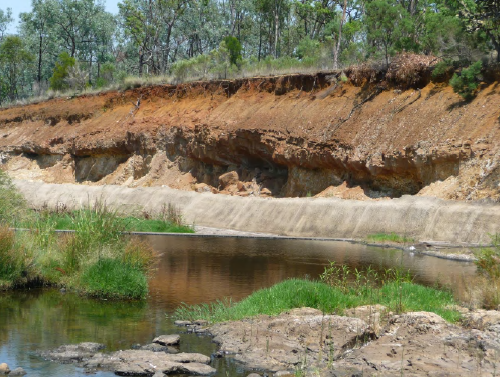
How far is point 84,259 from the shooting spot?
54.8 feet

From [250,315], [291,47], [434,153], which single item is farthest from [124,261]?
[291,47]

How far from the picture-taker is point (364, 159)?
128 feet

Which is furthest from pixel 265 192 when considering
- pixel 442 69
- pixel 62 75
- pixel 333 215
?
pixel 62 75

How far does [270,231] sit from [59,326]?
22.3 meters

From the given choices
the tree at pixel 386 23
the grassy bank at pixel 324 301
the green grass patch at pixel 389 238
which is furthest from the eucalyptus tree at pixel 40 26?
the grassy bank at pixel 324 301

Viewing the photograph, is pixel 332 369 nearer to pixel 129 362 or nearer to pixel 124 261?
pixel 129 362

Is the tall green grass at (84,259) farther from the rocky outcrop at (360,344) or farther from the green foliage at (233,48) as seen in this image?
the green foliage at (233,48)

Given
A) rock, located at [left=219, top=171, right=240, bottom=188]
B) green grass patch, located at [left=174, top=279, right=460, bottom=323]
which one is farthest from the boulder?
rock, located at [left=219, top=171, right=240, bottom=188]

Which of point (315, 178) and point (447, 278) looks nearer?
point (447, 278)

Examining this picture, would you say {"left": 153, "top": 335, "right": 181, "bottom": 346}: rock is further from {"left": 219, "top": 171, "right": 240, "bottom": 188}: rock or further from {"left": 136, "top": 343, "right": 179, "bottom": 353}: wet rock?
{"left": 219, "top": 171, "right": 240, "bottom": 188}: rock

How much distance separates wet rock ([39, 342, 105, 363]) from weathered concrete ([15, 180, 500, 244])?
49.4 ft

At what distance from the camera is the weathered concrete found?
97.1ft

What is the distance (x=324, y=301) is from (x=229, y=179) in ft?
110

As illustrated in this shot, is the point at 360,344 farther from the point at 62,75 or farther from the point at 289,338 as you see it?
the point at 62,75
